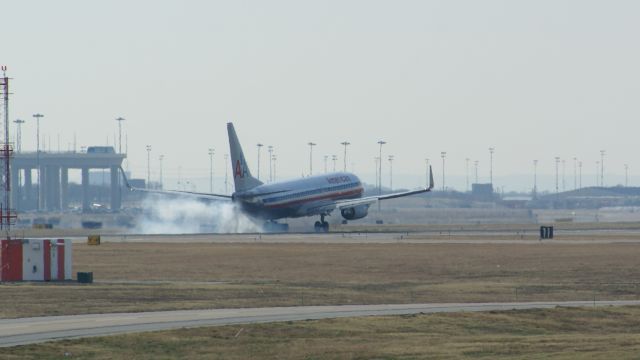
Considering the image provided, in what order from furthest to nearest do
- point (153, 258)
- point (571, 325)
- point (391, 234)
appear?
point (391, 234) → point (153, 258) → point (571, 325)

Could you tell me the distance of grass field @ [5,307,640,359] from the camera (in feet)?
174

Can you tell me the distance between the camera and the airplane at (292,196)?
152 m

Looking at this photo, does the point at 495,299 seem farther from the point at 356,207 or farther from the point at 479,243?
the point at 356,207

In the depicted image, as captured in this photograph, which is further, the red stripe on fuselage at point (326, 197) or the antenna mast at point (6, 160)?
the red stripe on fuselage at point (326, 197)

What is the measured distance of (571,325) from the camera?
2576 inches

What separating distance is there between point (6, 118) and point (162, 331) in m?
25.6

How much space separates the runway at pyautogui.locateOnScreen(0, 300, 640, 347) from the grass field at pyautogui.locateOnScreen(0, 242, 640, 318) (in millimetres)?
2911

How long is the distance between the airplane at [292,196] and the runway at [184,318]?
8039 centimetres

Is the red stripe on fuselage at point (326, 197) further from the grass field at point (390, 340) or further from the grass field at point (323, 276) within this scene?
the grass field at point (390, 340)

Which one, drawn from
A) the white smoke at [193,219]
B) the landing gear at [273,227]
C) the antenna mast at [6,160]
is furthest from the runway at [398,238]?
the antenna mast at [6,160]

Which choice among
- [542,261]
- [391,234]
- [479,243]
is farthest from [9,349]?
[391,234]

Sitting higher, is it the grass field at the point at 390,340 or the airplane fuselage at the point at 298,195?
the airplane fuselage at the point at 298,195

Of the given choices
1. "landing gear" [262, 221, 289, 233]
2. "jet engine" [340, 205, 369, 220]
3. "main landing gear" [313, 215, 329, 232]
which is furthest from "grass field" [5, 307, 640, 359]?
"jet engine" [340, 205, 369, 220]

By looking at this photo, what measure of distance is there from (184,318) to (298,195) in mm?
95106
